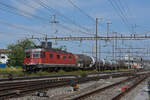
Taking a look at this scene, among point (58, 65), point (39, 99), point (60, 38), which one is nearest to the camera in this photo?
point (39, 99)

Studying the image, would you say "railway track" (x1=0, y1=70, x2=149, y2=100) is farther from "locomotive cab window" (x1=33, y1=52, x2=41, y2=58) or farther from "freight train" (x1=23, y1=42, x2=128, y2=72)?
"locomotive cab window" (x1=33, y1=52, x2=41, y2=58)

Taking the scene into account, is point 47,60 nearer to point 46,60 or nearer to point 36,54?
point 46,60

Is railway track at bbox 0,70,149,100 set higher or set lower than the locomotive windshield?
lower

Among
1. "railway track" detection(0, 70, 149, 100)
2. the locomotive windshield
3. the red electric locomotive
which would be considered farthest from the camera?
the locomotive windshield

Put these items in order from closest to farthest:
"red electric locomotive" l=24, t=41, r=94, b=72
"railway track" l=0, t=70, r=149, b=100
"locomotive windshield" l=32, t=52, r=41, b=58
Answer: "railway track" l=0, t=70, r=149, b=100 < "red electric locomotive" l=24, t=41, r=94, b=72 < "locomotive windshield" l=32, t=52, r=41, b=58

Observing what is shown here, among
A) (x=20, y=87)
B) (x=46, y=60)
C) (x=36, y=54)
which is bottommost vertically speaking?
(x=20, y=87)

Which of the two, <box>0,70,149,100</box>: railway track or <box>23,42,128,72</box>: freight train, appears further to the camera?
<box>23,42,128,72</box>: freight train

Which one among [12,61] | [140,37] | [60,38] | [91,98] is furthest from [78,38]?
[91,98]

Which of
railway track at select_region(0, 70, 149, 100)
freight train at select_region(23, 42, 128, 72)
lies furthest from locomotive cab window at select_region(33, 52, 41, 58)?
railway track at select_region(0, 70, 149, 100)

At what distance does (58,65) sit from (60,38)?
13.4 m

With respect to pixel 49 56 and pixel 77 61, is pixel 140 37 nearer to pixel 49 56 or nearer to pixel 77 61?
pixel 77 61

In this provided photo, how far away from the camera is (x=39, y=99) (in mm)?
11227

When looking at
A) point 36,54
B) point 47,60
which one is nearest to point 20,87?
point 36,54

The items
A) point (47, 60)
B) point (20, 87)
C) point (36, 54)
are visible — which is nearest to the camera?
point (20, 87)
